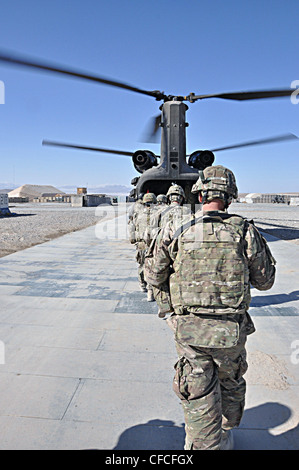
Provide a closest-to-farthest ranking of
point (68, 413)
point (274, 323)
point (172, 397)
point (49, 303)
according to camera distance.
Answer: point (68, 413) < point (172, 397) < point (274, 323) < point (49, 303)

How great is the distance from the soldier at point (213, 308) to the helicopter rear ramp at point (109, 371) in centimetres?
35

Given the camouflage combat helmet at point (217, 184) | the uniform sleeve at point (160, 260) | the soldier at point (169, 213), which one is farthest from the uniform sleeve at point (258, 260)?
the soldier at point (169, 213)

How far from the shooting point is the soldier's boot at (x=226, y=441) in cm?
201

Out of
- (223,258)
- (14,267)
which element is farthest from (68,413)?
(14,267)

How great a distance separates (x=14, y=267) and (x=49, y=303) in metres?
2.73

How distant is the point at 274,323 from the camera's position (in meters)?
4.10

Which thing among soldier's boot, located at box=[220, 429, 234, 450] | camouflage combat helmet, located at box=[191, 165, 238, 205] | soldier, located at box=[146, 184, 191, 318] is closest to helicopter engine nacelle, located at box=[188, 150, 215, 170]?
soldier, located at box=[146, 184, 191, 318]

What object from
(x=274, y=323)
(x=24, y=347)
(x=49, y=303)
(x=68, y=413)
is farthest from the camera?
(x=49, y=303)

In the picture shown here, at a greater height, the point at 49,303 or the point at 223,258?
the point at 223,258

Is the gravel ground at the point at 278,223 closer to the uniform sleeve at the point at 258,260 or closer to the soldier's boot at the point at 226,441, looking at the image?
the uniform sleeve at the point at 258,260

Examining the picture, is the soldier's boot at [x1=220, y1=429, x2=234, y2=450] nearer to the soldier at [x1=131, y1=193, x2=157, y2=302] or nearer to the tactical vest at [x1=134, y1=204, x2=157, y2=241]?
the soldier at [x1=131, y1=193, x2=157, y2=302]

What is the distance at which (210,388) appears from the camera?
1903 mm
